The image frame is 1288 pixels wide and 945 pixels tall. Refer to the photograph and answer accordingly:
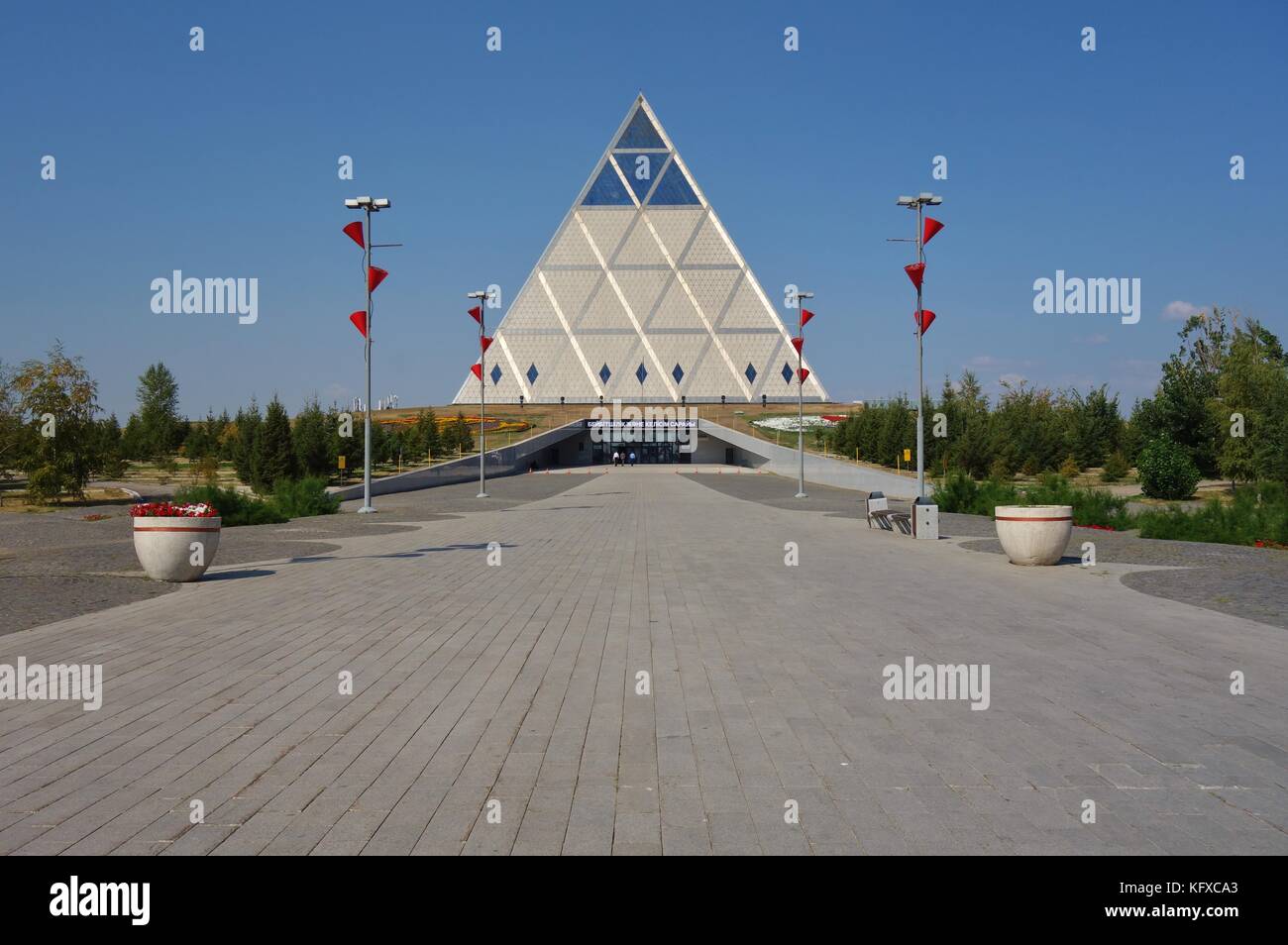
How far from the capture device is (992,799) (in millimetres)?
4270

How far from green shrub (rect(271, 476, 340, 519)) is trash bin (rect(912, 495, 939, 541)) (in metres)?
15.0

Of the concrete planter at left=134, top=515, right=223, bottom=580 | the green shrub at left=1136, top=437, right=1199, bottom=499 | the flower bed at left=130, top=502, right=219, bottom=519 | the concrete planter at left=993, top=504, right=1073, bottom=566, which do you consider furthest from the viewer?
the green shrub at left=1136, top=437, right=1199, bottom=499

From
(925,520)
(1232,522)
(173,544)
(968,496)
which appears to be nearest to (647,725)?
(173,544)

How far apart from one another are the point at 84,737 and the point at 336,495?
21.3 m

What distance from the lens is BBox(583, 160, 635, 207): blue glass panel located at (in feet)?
334

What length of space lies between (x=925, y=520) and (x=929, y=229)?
6.34 metres

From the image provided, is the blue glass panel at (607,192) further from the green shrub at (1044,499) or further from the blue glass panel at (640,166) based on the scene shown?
the green shrub at (1044,499)

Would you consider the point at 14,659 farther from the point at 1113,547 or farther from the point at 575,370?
the point at 575,370

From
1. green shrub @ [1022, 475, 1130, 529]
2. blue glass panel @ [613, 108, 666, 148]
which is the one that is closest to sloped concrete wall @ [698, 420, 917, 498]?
green shrub @ [1022, 475, 1130, 529]

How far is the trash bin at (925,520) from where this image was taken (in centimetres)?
1744

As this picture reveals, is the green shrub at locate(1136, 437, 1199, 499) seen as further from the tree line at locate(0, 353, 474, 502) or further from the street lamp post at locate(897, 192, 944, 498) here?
the tree line at locate(0, 353, 474, 502)
